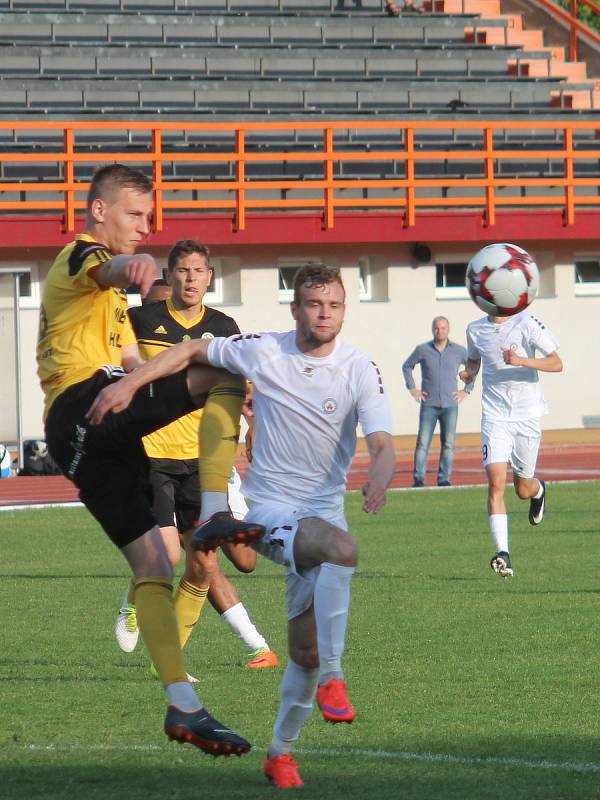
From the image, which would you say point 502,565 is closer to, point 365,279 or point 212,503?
point 212,503

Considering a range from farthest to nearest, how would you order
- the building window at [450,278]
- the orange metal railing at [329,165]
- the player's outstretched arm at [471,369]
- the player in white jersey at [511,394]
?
the building window at [450,278] → the orange metal railing at [329,165] → the player's outstretched arm at [471,369] → the player in white jersey at [511,394]

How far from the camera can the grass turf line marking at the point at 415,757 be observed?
5758mm

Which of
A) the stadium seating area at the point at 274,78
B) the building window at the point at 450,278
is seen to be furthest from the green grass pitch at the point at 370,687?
the stadium seating area at the point at 274,78

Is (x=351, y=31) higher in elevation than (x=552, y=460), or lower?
higher

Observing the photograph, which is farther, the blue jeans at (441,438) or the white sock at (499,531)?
the blue jeans at (441,438)

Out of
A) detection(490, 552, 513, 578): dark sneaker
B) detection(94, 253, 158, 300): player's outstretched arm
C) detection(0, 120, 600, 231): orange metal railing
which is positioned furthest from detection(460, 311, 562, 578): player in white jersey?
detection(0, 120, 600, 231): orange metal railing

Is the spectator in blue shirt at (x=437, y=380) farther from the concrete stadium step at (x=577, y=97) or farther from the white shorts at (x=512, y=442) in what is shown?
the concrete stadium step at (x=577, y=97)

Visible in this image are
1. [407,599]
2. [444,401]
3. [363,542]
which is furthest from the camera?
[444,401]

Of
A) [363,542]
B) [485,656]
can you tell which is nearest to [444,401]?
[363,542]

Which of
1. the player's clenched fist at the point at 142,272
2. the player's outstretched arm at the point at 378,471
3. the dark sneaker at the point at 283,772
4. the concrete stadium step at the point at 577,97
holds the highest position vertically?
the concrete stadium step at the point at 577,97

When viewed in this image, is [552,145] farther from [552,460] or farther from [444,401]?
[444,401]

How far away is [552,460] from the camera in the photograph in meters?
24.7

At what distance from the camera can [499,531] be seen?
39.4ft

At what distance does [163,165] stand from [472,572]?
17.6 m
